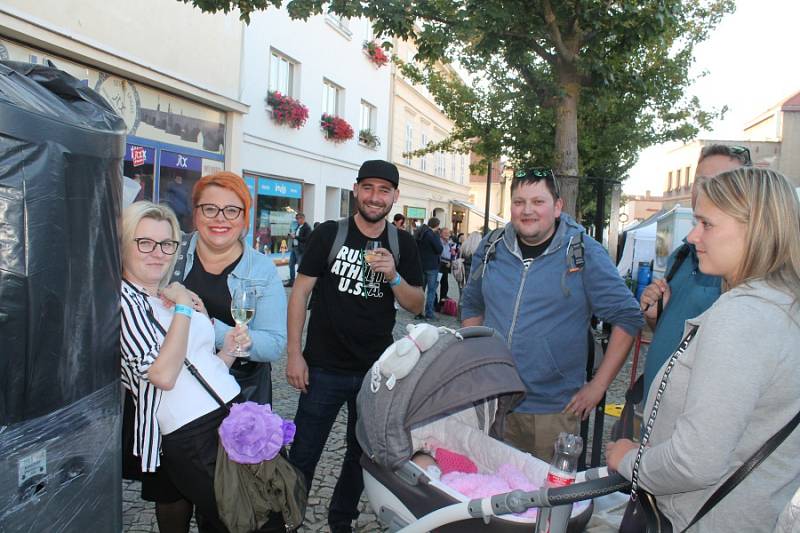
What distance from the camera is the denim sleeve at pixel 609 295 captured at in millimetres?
2893

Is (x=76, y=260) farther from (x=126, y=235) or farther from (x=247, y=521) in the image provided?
(x=247, y=521)

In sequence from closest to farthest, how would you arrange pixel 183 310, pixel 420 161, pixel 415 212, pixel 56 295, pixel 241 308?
pixel 56 295 < pixel 183 310 < pixel 241 308 < pixel 415 212 < pixel 420 161

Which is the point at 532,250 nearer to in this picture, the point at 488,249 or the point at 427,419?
the point at 488,249

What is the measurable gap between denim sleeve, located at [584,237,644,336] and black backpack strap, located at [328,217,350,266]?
1.36 meters

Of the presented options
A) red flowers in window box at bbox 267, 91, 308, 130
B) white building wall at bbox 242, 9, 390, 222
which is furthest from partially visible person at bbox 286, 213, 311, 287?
red flowers in window box at bbox 267, 91, 308, 130

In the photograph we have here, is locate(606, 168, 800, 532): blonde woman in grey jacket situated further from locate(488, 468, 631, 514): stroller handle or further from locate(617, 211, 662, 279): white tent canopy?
locate(617, 211, 662, 279): white tent canopy

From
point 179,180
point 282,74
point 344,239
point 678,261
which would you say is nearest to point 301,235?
point 179,180

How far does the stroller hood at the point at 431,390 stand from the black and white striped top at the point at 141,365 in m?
0.81

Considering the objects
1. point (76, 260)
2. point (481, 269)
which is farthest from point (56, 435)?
point (481, 269)

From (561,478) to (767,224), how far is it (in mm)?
1000

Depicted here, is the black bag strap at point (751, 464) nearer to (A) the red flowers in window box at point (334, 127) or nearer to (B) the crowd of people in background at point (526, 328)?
(B) the crowd of people in background at point (526, 328)

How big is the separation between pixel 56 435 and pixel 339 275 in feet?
6.20

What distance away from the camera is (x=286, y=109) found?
1425 cm

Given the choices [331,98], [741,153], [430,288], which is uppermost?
[331,98]
